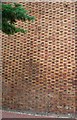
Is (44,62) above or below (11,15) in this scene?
below

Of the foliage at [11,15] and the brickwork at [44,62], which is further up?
the foliage at [11,15]

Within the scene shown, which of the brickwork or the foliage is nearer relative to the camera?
the foliage

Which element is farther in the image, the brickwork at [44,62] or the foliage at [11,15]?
the brickwork at [44,62]

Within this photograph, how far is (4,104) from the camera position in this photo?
472 inches

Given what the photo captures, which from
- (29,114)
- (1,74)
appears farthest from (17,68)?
(29,114)

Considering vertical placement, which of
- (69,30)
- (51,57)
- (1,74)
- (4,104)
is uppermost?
(69,30)

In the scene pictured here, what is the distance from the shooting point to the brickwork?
1102cm

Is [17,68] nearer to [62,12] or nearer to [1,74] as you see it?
[1,74]

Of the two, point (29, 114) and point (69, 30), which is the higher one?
point (69, 30)

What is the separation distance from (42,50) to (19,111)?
2.04 m

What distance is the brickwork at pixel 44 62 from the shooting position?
11023mm

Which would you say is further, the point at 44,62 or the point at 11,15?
the point at 44,62

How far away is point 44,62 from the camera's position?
11.3 meters

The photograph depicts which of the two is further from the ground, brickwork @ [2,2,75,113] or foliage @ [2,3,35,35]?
foliage @ [2,3,35,35]
